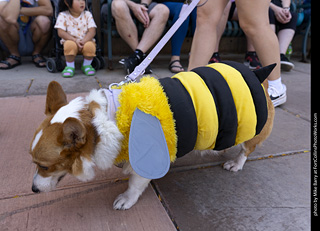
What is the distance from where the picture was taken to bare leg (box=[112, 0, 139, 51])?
4.93 meters

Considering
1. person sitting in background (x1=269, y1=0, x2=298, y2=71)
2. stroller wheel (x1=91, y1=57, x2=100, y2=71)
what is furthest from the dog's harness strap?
person sitting in background (x1=269, y1=0, x2=298, y2=71)

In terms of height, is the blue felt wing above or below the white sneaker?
above

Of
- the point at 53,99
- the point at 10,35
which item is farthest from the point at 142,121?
the point at 10,35

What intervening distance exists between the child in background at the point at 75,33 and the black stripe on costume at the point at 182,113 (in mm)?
3507

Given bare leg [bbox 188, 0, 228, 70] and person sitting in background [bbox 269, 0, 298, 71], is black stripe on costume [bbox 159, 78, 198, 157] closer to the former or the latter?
bare leg [bbox 188, 0, 228, 70]

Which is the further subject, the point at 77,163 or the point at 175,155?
the point at 175,155

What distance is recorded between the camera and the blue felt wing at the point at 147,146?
1.55 metres

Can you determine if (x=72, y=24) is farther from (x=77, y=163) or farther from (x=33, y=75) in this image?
(x=77, y=163)

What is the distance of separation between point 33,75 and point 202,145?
4042 millimetres

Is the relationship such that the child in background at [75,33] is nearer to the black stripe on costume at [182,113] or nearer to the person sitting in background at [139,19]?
the person sitting in background at [139,19]

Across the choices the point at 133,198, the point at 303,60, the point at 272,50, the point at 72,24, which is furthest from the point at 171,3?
the point at 133,198

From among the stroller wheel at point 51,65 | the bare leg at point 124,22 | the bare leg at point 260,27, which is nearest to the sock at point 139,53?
the bare leg at point 124,22

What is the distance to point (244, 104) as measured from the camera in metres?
1.91

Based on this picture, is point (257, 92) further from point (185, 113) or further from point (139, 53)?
point (139, 53)
